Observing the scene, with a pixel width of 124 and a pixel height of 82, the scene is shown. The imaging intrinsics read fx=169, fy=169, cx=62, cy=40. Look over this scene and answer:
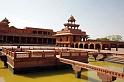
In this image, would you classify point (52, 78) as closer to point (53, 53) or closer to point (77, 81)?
point (77, 81)

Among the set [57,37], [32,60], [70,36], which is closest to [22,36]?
[57,37]

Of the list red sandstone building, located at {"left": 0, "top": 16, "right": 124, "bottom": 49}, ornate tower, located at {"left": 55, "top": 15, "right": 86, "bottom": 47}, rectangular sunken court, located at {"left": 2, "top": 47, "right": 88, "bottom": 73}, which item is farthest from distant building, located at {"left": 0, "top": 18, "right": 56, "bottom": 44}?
rectangular sunken court, located at {"left": 2, "top": 47, "right": 88, "bottom": 73}

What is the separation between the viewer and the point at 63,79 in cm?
1555

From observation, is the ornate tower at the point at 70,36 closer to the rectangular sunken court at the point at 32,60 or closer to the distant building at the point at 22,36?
the distant building at the point at 22,36

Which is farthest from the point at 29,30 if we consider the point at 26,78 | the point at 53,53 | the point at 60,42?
the point at 26,78

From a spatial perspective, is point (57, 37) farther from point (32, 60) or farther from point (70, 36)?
point (32, 60)

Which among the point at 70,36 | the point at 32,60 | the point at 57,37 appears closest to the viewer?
the point at 32,60

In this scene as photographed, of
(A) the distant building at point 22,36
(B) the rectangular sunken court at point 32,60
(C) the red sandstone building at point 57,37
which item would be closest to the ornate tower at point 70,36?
(C) the red sandstone building at point 57,37

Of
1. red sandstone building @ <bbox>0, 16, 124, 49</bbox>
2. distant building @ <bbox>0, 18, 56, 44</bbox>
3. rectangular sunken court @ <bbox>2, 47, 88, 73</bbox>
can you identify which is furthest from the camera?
distant building @ <bbox>0, 18, 56, 44</bbox>

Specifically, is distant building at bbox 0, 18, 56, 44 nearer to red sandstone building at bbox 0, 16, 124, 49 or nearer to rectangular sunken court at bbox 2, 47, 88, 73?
red sandstone building at bbox 0, 16, 124, 49

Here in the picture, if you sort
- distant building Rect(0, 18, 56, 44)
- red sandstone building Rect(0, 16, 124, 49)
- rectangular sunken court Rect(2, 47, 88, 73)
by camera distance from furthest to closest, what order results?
distant building Rect(0, 18, 56, 44) → red sandstone building Rect(0, 16, 124, 49) → rectangular sunken court Rect(2, 47, 88, 73)

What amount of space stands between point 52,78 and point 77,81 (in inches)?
93.9

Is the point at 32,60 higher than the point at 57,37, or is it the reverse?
the point at 57,37

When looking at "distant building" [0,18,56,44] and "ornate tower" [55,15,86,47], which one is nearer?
"ornate tower" [55,15,86,47]
